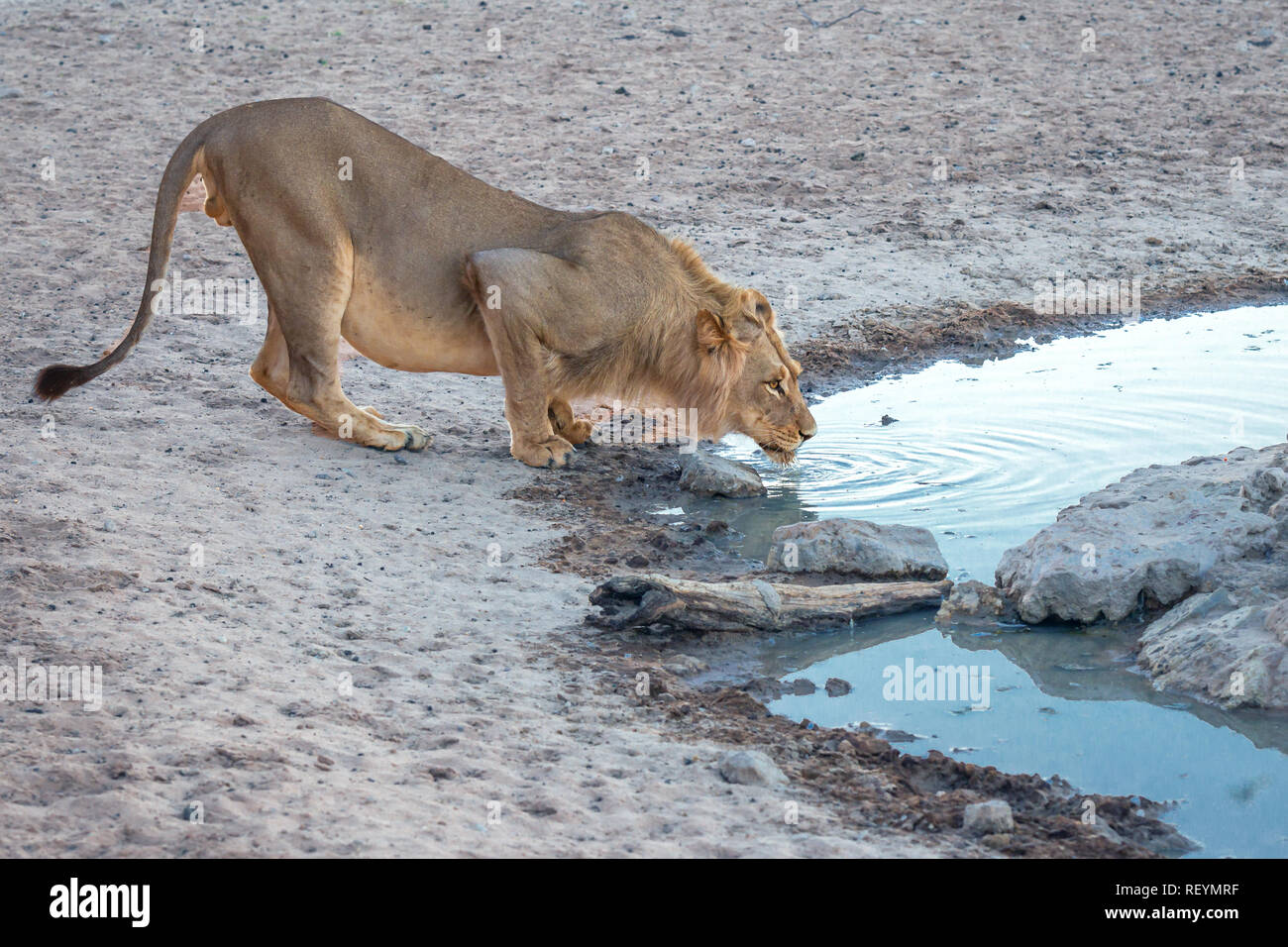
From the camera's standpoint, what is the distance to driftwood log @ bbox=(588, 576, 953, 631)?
5.32 metres

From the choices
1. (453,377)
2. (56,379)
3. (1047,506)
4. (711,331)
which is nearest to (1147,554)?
(1047,506)

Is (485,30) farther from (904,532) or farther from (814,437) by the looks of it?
(904,532)

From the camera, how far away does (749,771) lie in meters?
4.12

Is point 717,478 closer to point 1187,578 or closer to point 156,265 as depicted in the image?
point 1187,578

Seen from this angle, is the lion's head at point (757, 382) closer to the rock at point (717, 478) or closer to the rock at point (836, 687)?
the rock at point (717, 478)

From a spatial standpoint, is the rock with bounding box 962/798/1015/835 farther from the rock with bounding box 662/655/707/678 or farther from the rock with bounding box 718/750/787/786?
the rock with bounding box 662/655/707/678

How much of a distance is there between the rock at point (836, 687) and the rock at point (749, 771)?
2.72 feet

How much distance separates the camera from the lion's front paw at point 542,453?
725cm

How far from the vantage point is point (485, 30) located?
14445mm

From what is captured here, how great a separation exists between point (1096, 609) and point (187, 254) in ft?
22.6

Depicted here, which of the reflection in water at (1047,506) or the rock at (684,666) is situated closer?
the reflection in water at (1047,506)

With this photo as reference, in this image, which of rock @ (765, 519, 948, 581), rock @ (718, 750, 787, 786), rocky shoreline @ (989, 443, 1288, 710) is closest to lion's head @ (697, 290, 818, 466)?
rock @ (765, 519, 948, 581)

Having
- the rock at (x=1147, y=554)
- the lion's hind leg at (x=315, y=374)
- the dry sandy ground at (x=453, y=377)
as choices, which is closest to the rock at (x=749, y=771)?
the dry sandy ground at (x=453, y=377)

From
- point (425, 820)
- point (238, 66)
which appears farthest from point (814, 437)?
point (238, 66)
